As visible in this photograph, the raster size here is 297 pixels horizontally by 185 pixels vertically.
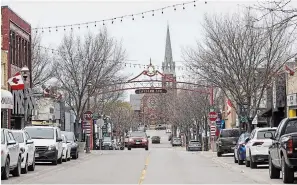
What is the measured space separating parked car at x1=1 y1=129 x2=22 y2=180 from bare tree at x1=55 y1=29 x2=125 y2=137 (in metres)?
28.2

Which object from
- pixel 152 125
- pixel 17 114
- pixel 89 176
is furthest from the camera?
pixel 152 125

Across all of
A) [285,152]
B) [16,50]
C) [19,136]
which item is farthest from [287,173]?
[16,50]

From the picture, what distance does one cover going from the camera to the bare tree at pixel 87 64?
52.0 meters

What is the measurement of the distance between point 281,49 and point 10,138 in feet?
72.5

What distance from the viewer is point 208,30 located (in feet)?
135

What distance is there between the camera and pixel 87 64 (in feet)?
171

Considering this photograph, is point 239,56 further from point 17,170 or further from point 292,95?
point 17,170

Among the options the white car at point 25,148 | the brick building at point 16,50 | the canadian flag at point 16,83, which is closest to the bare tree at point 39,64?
the brick building at point 16,50

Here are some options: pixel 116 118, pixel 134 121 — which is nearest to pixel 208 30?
pixel 116 118

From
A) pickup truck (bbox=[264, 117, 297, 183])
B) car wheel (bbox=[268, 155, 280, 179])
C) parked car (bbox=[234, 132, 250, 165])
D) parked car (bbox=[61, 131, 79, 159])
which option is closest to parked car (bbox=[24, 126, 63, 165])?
parked car (bbox=[61, 131, 79, 159])

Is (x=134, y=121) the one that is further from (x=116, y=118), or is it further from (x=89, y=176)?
(x=89, y=176)

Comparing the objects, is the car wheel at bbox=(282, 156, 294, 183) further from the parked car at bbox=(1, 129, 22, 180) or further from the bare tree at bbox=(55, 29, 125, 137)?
the bare tree at bbox=(55, 29, 125, 137)

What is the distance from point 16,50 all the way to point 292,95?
801 inches

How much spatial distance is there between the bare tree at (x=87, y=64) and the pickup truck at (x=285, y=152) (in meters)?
31.2
